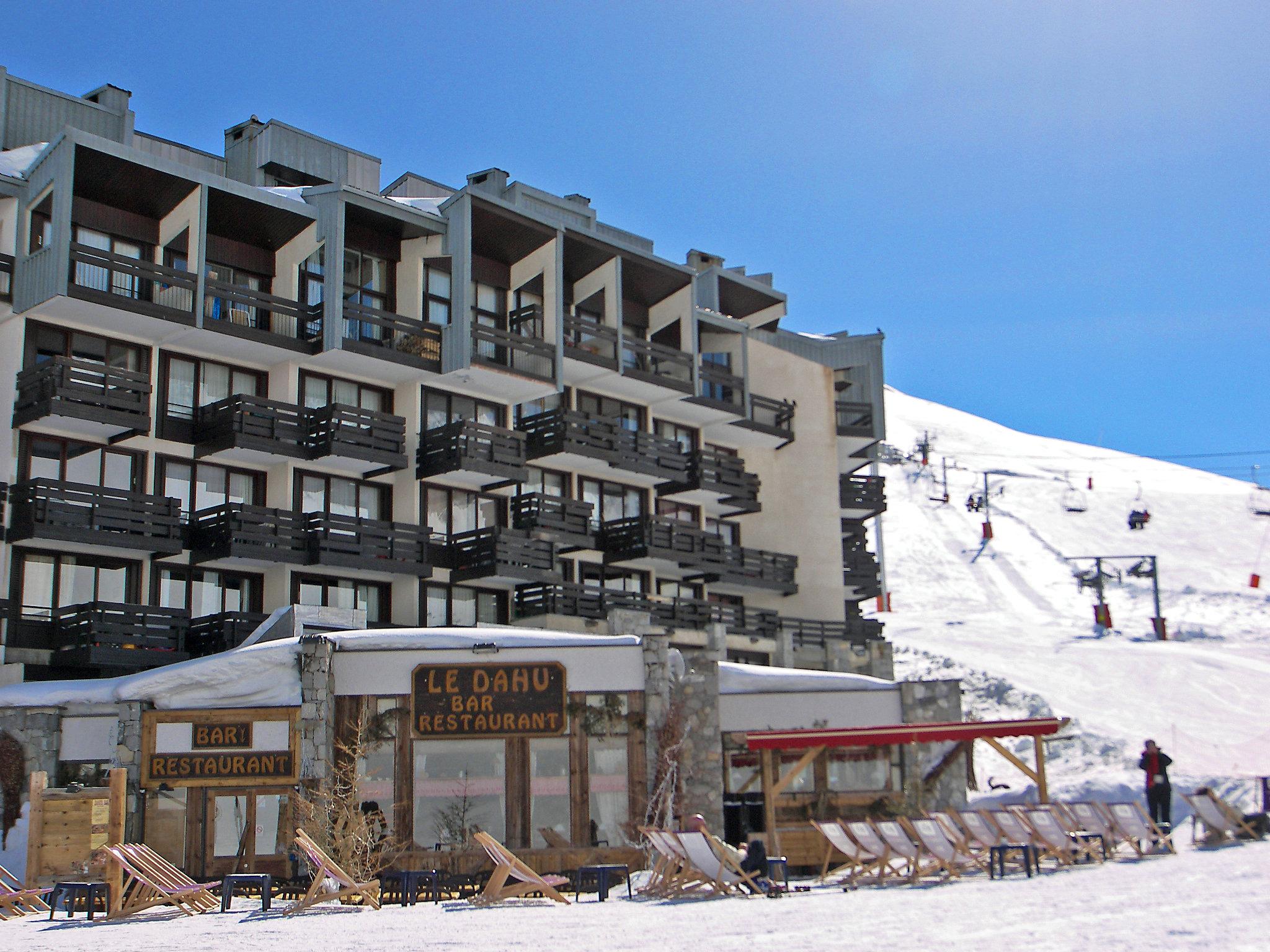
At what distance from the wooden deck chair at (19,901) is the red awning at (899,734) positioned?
9977 mm

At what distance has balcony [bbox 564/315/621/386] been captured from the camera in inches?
1480

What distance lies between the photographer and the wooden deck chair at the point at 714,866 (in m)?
17.4

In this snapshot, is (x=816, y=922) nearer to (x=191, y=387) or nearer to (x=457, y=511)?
(x=191, y=387)

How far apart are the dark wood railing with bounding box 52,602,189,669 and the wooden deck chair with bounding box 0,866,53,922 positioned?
30.4ft

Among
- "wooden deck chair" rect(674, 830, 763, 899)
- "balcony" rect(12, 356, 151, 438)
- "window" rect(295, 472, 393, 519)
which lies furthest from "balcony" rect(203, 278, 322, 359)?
"wooden deck chair" rect(674, 830, 763, 899)

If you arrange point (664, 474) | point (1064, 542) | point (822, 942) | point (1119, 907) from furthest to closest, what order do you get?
point (1064, 542) < point (664, 474) < point (1119, 907) < point (822, 942)

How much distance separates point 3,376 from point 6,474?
201 centimetres

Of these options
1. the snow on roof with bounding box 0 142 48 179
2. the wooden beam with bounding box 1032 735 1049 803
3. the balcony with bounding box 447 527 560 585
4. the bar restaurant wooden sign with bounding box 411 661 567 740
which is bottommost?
the wooden beam with bounding box 1032 735 1049 803

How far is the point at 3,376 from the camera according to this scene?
97.4 feet

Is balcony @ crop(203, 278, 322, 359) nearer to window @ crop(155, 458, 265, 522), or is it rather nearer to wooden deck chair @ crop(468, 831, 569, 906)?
window @ crop(155, 458, 265, 522)

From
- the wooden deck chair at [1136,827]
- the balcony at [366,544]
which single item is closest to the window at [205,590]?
the balcony at [366,544]

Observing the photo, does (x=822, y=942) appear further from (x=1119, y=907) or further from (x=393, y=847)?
(x=393, y=847)

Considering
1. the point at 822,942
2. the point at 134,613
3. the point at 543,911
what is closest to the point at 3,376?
the point at 134,613

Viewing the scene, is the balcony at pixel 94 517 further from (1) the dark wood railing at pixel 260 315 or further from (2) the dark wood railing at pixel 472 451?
(2) the dark wood railing at pixel 472 451
